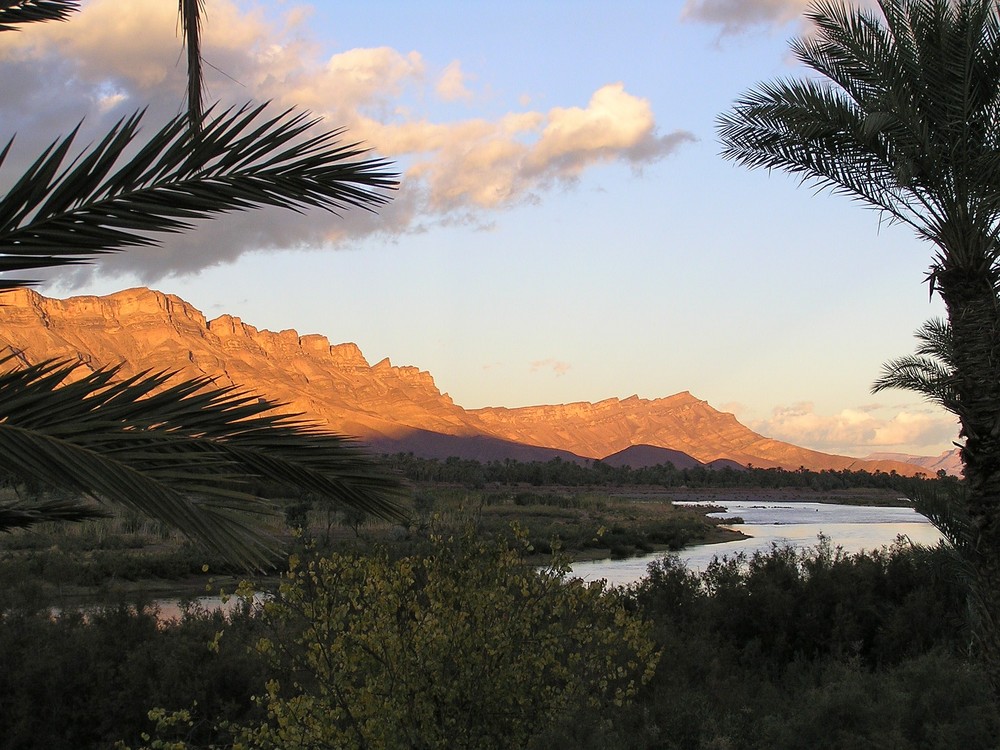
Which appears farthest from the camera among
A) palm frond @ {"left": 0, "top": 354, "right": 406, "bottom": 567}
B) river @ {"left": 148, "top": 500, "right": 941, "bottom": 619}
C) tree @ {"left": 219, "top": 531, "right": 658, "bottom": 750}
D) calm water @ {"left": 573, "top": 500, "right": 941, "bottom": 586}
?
calm water @ {"left": 573, "top": 500, "right": 941, "bottom": 586}

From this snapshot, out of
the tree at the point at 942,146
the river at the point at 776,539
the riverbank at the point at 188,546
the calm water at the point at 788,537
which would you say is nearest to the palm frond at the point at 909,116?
the tree at the point at 942,146

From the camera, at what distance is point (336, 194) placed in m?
3.60

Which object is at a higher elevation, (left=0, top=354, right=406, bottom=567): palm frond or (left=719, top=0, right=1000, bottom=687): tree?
(left=719, top=0, right=1000, bottom=687): tree

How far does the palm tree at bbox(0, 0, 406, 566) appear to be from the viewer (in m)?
2.67

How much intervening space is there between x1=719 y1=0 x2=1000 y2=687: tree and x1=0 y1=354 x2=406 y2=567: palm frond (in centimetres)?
677

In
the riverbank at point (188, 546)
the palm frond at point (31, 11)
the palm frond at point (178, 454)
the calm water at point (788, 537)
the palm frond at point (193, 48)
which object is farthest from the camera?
the calm water at point (788, 537)

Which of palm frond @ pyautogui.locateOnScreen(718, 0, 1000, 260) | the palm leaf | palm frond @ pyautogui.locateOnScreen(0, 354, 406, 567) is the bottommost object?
the palm leaf

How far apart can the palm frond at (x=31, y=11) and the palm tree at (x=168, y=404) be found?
2cm

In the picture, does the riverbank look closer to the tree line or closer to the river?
the river

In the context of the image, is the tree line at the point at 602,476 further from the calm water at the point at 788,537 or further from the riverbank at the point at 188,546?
the riverbank at the point at 188,546

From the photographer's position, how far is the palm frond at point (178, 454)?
2645mm

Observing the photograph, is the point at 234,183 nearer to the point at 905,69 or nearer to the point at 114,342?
the point at 905,69

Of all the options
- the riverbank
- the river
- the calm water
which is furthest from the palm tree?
the calm water

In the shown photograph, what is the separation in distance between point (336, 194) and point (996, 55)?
315 inches
